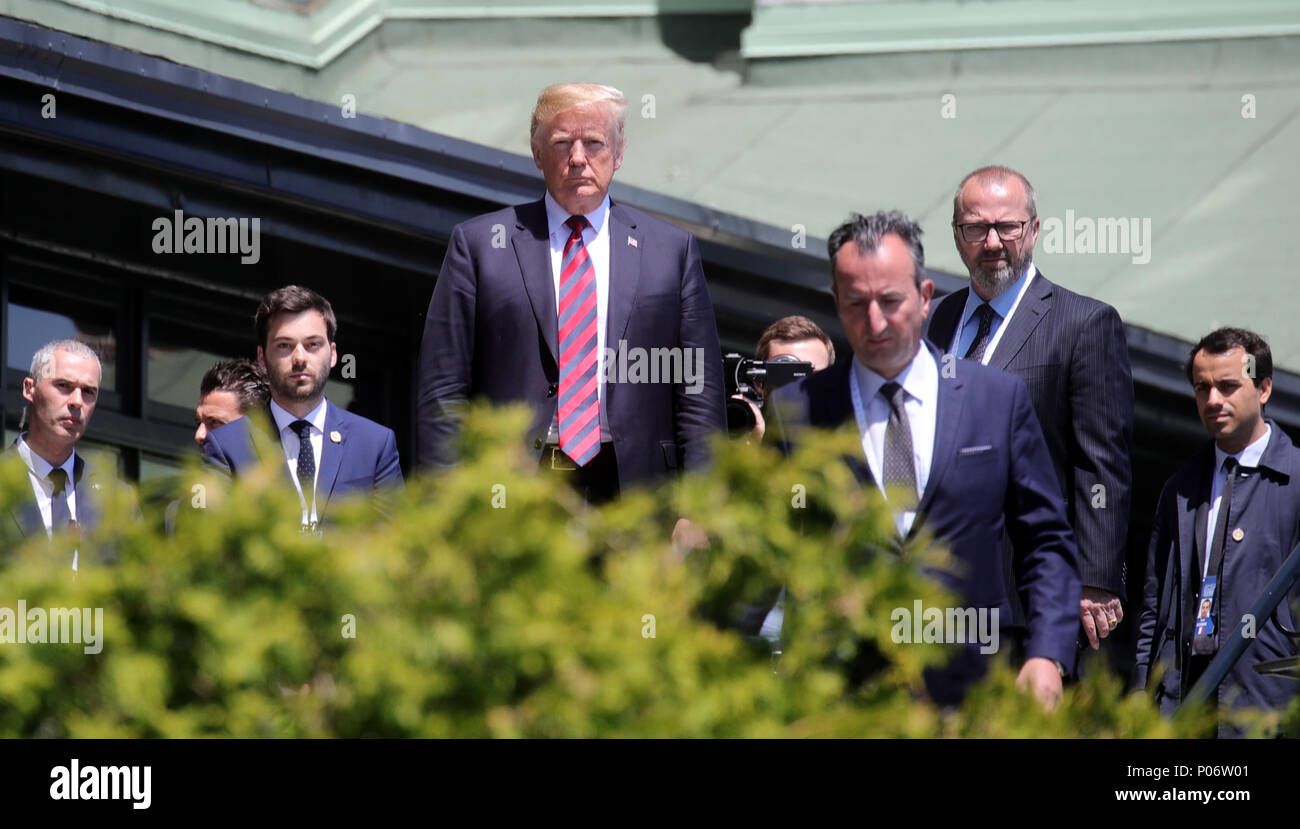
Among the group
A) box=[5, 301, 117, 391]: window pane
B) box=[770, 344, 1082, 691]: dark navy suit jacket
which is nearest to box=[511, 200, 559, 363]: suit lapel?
box=[770, 344, 1082, 691]: dark navy suit jacket

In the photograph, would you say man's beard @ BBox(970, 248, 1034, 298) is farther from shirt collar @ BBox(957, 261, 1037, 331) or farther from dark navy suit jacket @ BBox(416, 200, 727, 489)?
dark navy suit jacket @ BBox(416, 200, 727, 489)

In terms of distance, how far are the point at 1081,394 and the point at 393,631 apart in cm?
315

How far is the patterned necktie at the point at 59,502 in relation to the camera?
551 cm

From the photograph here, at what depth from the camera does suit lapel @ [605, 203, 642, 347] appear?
489 centimetres

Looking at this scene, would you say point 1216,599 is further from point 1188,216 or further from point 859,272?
point 1188,216

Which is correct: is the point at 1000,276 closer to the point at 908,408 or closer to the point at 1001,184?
the point at 1001,184

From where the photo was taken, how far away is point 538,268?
4.96m

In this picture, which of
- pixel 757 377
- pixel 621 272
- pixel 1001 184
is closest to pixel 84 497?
pixel 621 272

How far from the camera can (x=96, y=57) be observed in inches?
290

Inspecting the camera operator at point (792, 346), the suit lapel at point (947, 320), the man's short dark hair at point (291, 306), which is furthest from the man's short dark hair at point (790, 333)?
the man's short dark hair at point (291, 306)

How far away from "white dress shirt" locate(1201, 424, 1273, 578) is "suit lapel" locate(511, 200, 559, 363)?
2509 mm

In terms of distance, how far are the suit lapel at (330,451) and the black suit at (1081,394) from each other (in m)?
1.88
